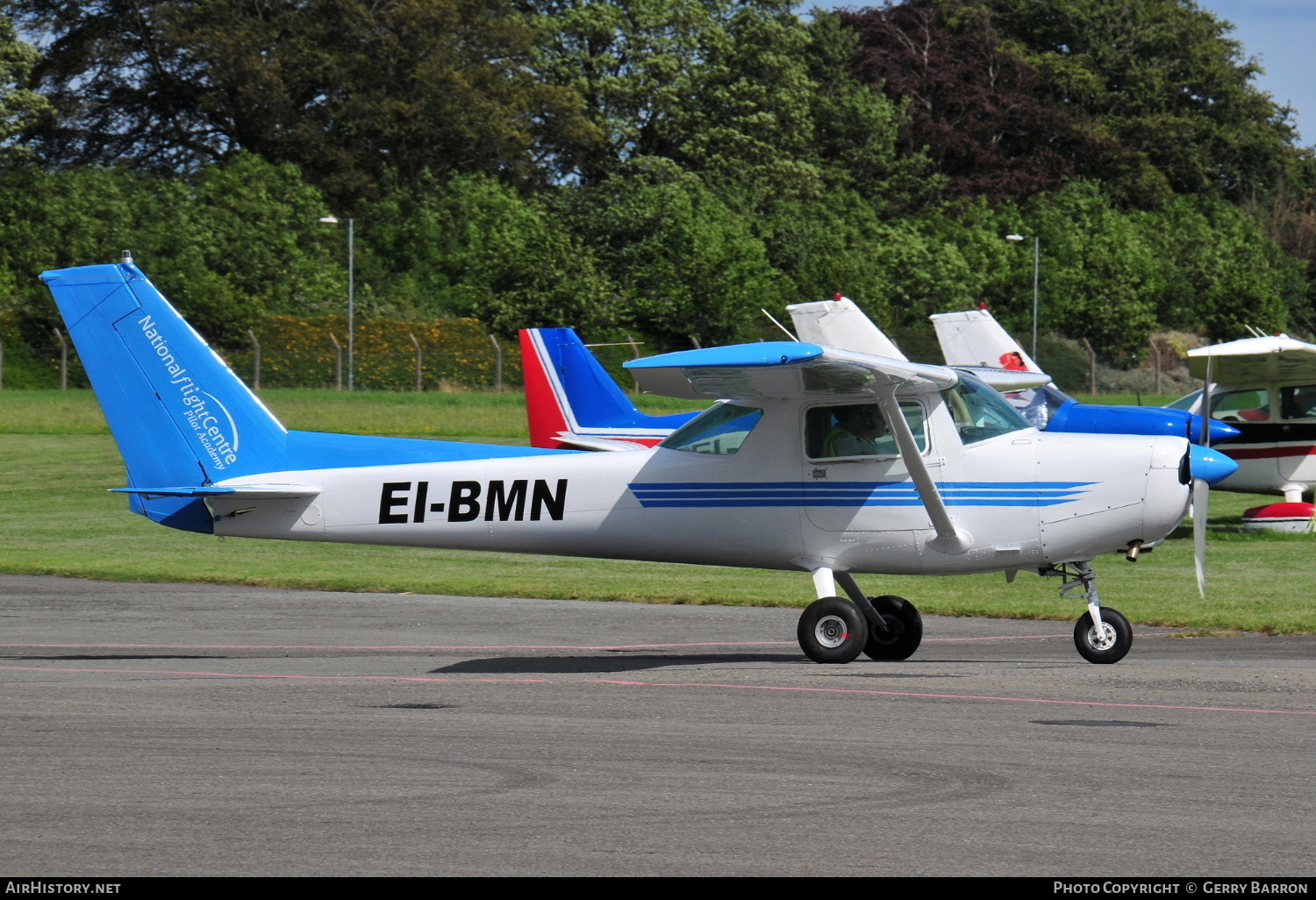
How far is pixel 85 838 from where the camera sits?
18.6ft

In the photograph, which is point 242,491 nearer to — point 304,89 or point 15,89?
point 15,89

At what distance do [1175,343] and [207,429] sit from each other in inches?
2127

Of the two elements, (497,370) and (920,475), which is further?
(497,370)

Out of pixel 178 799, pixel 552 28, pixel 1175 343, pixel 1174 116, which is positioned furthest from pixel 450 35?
pixel 178 799

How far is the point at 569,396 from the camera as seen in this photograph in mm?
20625

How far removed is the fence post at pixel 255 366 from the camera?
145 ft

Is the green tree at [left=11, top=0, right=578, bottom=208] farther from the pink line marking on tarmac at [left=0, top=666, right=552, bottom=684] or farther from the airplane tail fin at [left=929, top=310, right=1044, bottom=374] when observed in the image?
the pink line marking on tarmac at [left=0, top=666, right=552, bottom=684]

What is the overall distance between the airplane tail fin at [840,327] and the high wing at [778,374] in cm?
955

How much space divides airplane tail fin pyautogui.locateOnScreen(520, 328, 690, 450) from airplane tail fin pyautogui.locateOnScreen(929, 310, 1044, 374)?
5.80m

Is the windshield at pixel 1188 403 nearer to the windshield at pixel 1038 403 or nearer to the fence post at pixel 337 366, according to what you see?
the windshield at pixel 1038 403

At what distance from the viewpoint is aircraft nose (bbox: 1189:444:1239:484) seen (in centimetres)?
1048

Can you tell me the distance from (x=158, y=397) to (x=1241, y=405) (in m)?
15.8

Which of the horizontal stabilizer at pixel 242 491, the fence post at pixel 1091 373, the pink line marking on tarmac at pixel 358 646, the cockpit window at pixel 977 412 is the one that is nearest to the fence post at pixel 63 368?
the fence post at pixel 1091 373

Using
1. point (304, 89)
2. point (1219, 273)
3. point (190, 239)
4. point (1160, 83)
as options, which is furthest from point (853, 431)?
point (1160, 83)
